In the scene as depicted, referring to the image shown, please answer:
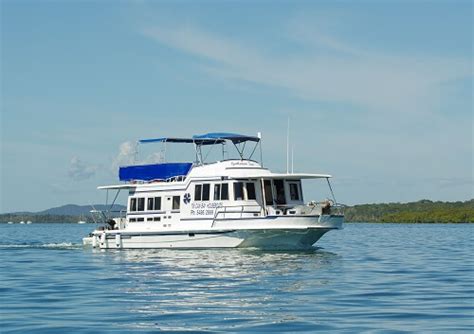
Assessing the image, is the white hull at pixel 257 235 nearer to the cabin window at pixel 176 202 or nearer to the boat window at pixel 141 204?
the cabin window at pixel 176 202

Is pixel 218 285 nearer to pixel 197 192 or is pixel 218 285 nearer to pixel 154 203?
pixel 197 192

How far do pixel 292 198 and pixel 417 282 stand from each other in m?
13.8

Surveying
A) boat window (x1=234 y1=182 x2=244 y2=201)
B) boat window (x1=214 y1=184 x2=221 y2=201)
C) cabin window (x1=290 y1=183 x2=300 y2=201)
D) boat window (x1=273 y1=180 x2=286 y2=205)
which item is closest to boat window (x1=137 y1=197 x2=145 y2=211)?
boat window (x1=214 y1=184 x2=221 y2=201)

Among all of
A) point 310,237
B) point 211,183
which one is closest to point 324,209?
point 310,237

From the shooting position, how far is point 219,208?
3631 cm

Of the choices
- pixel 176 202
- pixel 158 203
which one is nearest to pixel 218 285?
pixel 176 202

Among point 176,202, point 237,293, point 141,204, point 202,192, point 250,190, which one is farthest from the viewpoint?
point 141,204

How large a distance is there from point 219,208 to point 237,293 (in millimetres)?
14910

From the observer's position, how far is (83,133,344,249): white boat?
116ft

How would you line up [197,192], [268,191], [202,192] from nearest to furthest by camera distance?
1. [268,191]
2. [202,192]
3. [197,192]

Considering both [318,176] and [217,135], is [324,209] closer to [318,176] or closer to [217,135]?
[318,176]

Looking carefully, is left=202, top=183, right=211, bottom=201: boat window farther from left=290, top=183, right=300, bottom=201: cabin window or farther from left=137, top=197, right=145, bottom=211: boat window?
left=137, top=197, right=145, bottom=211: boat window

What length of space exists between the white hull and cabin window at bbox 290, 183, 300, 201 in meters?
2.51

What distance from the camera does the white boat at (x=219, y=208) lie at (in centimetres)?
3522
